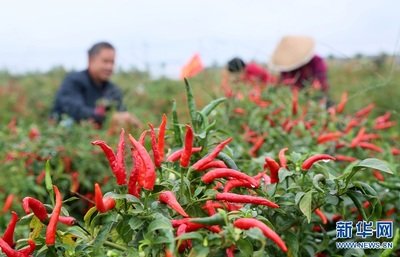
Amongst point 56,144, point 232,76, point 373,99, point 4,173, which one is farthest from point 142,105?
point 4,173

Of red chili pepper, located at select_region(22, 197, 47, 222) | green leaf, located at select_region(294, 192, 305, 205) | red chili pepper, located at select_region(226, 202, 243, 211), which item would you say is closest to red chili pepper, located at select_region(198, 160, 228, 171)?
red chili pepper, located at select_region(226, 202, 243, 211)

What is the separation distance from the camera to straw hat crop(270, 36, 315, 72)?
5.44 metres

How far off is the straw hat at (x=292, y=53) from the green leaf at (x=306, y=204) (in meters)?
3.92

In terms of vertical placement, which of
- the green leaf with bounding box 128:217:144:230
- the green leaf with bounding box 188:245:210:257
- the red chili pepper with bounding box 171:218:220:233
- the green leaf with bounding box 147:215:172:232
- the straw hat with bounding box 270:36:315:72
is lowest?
the straw hat with bounding box 270:36:315:72

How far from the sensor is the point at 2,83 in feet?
33.6

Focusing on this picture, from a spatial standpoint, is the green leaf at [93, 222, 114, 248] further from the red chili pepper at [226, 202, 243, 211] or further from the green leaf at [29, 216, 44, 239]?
the red chili pepper at [226, 202, 243, 211]

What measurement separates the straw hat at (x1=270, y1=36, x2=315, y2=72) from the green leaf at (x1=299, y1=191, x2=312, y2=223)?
3919 millimetres

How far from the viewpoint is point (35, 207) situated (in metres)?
1.44

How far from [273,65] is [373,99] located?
2448 mm

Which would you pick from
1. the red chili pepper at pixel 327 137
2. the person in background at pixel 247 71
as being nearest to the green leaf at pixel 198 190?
the red chili pepper at pixel 327 137

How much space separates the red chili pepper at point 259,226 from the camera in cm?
126

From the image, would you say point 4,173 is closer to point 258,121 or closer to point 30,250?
point 258,121

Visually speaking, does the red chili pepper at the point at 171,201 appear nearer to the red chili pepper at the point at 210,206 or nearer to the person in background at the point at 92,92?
the red chili pepper at the point at 210,206

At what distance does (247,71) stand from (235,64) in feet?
1.77
